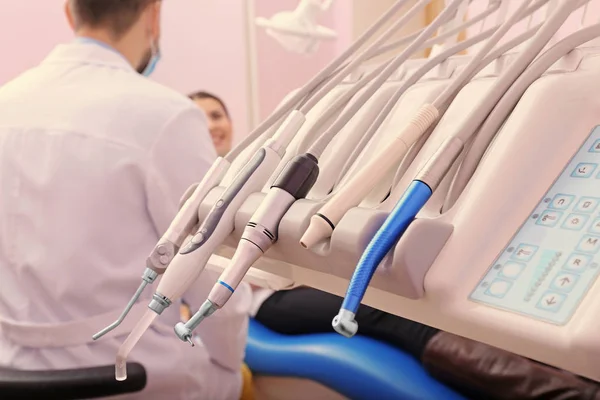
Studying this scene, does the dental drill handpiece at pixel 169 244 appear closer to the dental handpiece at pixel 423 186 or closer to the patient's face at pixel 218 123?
the dental handpiece at pixel 423 186

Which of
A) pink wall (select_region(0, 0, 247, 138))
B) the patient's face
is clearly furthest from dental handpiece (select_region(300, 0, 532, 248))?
pink wall (select_region(0, 0, 247, 138))

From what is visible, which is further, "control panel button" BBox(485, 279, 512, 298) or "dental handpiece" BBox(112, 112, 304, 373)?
"dental handpiece" BBox(112, 112, 304, 373)

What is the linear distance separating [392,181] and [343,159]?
0.21 feet

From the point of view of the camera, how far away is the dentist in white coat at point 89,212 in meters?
0.99

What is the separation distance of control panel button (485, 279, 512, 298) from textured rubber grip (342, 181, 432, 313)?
2.0 inches

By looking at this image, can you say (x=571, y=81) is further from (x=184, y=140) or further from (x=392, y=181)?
(x=184, y=140)

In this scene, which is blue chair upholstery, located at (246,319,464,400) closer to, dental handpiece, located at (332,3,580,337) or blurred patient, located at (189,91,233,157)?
dental handpiece, located at (332,3,580,337)

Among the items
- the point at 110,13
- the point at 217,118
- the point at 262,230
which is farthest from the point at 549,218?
the point at 217,118

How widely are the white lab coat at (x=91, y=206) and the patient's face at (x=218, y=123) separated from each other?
4.39 ft

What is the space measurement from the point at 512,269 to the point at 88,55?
98 centimetres

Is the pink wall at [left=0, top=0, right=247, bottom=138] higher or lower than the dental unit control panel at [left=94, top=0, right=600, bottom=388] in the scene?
lower

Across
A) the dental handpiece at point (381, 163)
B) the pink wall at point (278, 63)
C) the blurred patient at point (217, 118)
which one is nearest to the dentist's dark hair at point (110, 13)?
the dental handpiece at point (381, 163)

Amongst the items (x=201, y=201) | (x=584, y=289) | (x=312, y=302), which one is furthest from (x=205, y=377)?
(x=584, y=289)

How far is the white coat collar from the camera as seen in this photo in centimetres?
112
